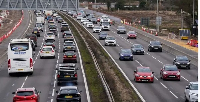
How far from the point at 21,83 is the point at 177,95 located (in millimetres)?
13363

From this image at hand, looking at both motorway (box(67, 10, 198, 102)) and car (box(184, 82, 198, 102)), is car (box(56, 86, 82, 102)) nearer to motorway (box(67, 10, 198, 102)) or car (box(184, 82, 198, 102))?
motorway (box(67, 10, 198, 102))

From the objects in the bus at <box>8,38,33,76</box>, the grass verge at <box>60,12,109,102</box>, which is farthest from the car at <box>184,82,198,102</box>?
the bus at <box>8,38,33,76</box>

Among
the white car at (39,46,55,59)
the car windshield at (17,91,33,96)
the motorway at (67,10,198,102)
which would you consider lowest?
the motorway at (67,10,198,102)

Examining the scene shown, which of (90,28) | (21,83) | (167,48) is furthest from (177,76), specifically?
(90,28)

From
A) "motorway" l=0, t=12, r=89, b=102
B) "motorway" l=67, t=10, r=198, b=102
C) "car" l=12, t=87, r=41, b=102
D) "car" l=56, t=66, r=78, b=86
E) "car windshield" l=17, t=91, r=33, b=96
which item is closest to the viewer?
"car" l=12, t=87, r=41, b=102

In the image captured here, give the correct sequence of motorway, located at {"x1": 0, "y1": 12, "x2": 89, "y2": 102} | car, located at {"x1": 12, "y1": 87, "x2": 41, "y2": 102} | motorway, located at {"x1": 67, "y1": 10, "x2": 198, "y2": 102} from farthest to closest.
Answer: motorway, located at {"x1": 0, "y1": 12, "x2": 89, "y2": 102}, motorway, located at {"x1": 67, "y1": 10, "x2": 198, "y2": 102}, car, located at {"x1": 12, "y1": 87, "x2": 41, "y2": 102}

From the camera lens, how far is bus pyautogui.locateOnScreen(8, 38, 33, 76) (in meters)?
45.7

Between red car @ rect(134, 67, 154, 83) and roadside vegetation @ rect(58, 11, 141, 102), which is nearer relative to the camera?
roadside vegetation @ rect(58, 11, 141, 102)

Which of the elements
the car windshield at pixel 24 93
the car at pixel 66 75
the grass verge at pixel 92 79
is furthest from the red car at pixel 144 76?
the car windshield at pixel 24 93

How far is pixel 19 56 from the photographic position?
45.8m

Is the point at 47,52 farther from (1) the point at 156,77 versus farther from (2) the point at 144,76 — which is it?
(2) the point at 144,76

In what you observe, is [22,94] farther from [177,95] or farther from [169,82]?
[169,82]

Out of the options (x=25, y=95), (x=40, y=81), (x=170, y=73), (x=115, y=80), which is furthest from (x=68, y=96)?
(x=170, y=73)

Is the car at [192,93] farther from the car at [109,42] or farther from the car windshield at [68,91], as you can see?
the car at [109,42]
